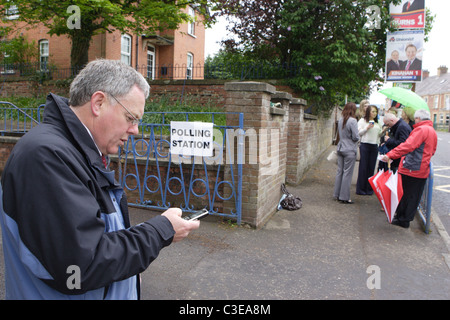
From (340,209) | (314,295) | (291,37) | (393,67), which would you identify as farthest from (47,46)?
(314,295)

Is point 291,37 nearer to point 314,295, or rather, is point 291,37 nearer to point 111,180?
point 314,295

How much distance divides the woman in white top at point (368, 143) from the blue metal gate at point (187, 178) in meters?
3.49

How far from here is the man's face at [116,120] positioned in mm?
1433

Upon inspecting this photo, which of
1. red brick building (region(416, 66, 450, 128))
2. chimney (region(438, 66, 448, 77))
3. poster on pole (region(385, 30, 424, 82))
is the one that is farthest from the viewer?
chimney (region(438, 66, 448, 77))

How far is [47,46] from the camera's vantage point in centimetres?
1923

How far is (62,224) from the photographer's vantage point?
111cm

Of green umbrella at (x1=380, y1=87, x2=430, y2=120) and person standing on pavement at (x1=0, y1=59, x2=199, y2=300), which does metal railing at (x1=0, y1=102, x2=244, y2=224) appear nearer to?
green umbrella at (x1=380, y1=87, x2=430, y2=120)

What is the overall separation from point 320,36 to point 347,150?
19.2 feet

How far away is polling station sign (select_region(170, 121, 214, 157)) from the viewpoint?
464 centimetres

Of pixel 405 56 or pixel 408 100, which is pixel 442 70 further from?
pixel 408 100

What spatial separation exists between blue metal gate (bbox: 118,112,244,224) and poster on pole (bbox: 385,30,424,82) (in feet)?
22.5

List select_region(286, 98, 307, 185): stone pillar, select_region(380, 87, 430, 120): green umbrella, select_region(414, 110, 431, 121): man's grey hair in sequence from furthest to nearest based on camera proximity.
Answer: select_region(286, 98, 307, 185): stone pillar
select_region(380, 87, 430, 120): green umbrella
select_region(414, 110, 431, 121): man's grey hair

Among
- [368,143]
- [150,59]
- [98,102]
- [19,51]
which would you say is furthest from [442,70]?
[98,102]

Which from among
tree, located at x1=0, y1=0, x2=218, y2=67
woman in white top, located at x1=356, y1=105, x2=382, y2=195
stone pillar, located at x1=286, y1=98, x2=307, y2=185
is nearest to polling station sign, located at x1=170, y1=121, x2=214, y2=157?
stone pillar, located at x1=286, y1=98, x2=307, y2=185
